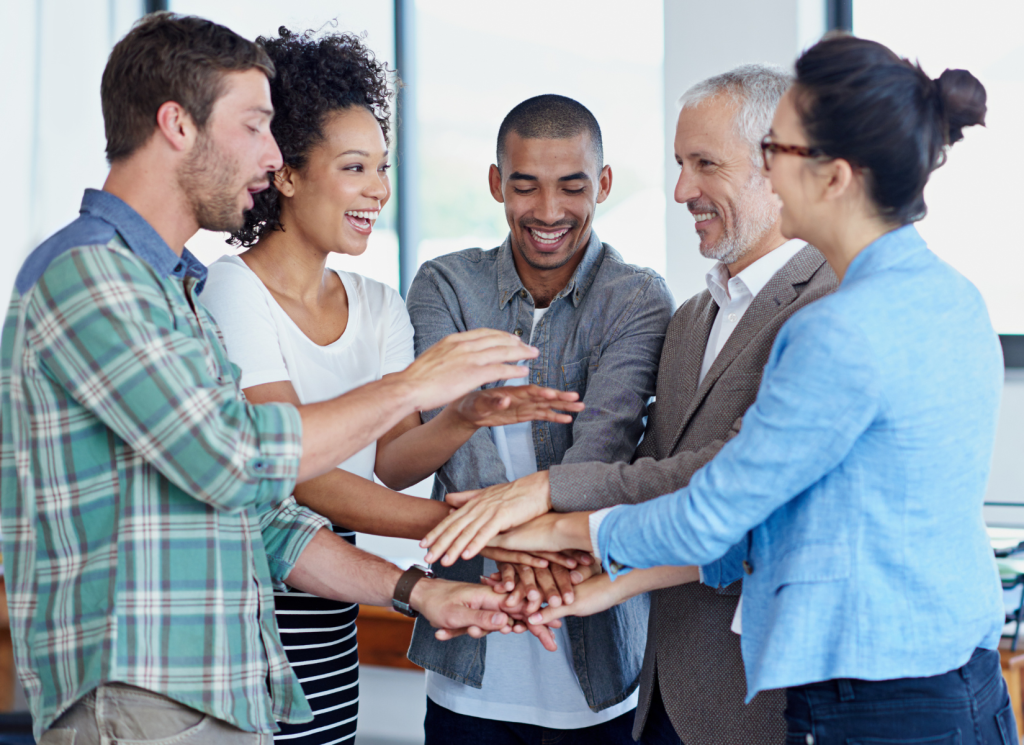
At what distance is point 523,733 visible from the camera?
6.27ft

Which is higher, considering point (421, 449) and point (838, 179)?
point (838, 179)

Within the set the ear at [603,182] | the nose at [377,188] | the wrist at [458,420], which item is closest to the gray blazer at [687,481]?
the wrist at [458,420]

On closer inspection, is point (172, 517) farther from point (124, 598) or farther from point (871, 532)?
→ point (871, 532)

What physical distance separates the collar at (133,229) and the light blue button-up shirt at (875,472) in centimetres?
81

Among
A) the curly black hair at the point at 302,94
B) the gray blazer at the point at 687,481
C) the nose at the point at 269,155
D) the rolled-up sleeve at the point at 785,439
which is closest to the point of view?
the rolled-up sleeve at the point at 785,439

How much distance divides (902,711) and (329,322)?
1221 mm

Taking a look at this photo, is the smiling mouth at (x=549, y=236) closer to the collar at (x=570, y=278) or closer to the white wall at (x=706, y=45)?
the collar at (x=570, y=278)

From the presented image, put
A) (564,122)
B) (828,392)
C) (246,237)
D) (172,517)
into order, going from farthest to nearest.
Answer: (564,122) → (246,237) → (172,517) → (828,392)

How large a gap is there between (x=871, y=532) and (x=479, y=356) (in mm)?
638

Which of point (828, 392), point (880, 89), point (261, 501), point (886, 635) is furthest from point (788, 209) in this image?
point (261, 501)

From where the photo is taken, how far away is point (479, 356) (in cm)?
149

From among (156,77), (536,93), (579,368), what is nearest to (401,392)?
(156,77)

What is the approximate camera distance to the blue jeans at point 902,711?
117 centimetres

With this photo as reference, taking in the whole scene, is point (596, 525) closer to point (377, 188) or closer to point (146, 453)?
point (146, 453)
